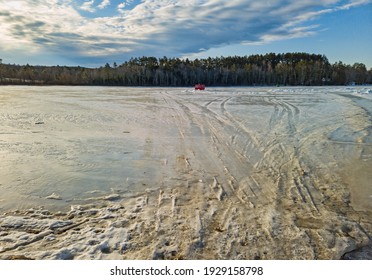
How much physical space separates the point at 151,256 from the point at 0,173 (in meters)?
4.87

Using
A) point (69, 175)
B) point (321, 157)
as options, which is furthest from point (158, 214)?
point (321, 157)

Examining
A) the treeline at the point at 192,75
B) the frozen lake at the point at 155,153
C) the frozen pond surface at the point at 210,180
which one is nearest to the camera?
the frozen pond surface at the point at 210,180

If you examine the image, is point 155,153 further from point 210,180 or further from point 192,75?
point 192,75

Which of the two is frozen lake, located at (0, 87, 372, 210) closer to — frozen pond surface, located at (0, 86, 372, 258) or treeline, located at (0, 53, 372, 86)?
frozen pond surface, located at (0, 86, 372, 258)

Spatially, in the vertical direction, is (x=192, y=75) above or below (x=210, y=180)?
above

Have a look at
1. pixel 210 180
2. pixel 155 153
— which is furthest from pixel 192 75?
pixel 210 180

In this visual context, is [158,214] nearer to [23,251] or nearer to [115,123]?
[23,251]

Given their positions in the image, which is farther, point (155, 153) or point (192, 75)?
point (192, 75)

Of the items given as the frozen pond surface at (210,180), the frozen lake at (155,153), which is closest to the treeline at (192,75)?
the frozen lake at (155,153)

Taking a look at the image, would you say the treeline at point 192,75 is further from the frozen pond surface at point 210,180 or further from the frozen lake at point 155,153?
the frozen pond surface at point 210,180

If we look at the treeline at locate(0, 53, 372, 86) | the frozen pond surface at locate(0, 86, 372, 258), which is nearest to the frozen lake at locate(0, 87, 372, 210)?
the frozen pond surface at locate(0, 86, 372, 258)

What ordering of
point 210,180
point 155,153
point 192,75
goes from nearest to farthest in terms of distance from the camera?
point 210,180
point 155,153
point 192,75

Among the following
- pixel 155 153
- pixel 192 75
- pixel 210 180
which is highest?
pixel 192 75

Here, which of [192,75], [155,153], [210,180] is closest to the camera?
[210,180]
